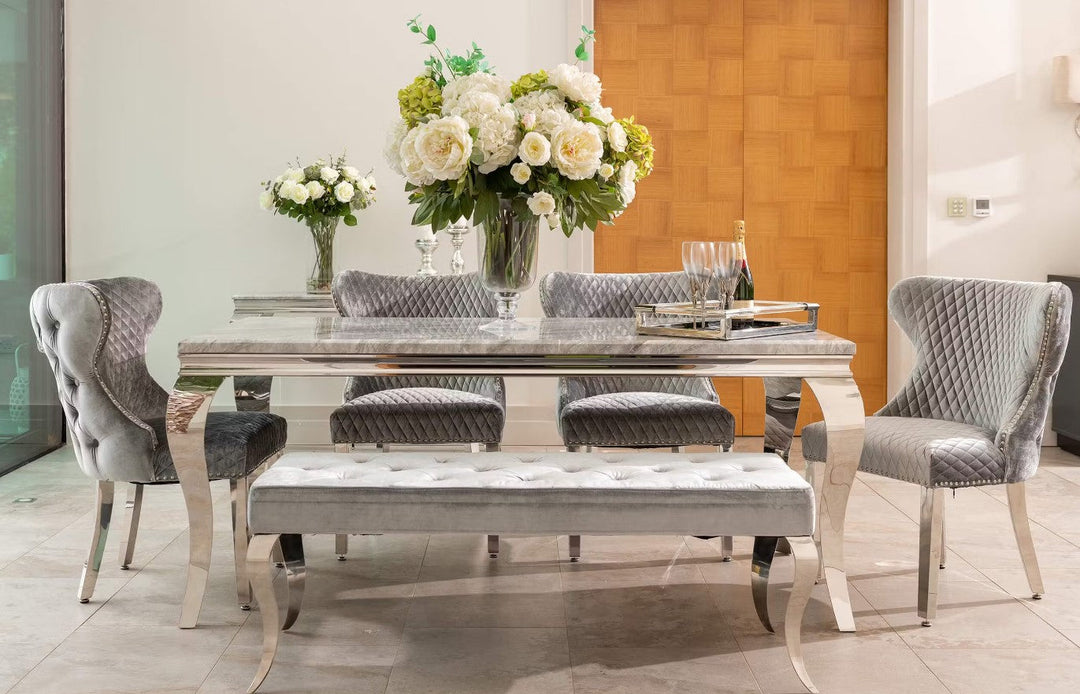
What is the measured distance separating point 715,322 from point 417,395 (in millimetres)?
1236

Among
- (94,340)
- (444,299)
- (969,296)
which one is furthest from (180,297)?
(969,296)

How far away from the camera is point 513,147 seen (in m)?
2.74

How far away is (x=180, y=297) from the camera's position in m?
5.41

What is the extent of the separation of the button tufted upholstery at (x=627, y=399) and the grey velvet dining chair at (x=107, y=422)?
996mm

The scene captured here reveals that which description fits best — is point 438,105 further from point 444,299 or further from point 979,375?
point 979,375

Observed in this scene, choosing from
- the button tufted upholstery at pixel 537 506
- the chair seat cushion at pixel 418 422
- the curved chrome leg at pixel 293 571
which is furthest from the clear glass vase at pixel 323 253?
the button tufted upholstery at pixel 537 506

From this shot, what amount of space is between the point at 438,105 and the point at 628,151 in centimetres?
51

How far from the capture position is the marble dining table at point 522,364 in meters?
2.59

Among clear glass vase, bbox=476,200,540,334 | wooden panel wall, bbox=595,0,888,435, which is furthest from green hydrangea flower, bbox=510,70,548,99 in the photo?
wooden panel wall, bbox=595,0,888,435

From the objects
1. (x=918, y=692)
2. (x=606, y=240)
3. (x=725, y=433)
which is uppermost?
(x=606, y=240)

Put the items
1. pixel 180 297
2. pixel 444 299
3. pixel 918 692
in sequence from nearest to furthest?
pixel 918 692 < pixel 444 299 < pixel 180 297

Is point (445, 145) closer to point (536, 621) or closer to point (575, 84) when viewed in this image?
point (575, 84)

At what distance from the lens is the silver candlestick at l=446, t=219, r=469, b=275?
5.21 metres

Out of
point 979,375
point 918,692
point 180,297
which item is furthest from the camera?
point 180,297
